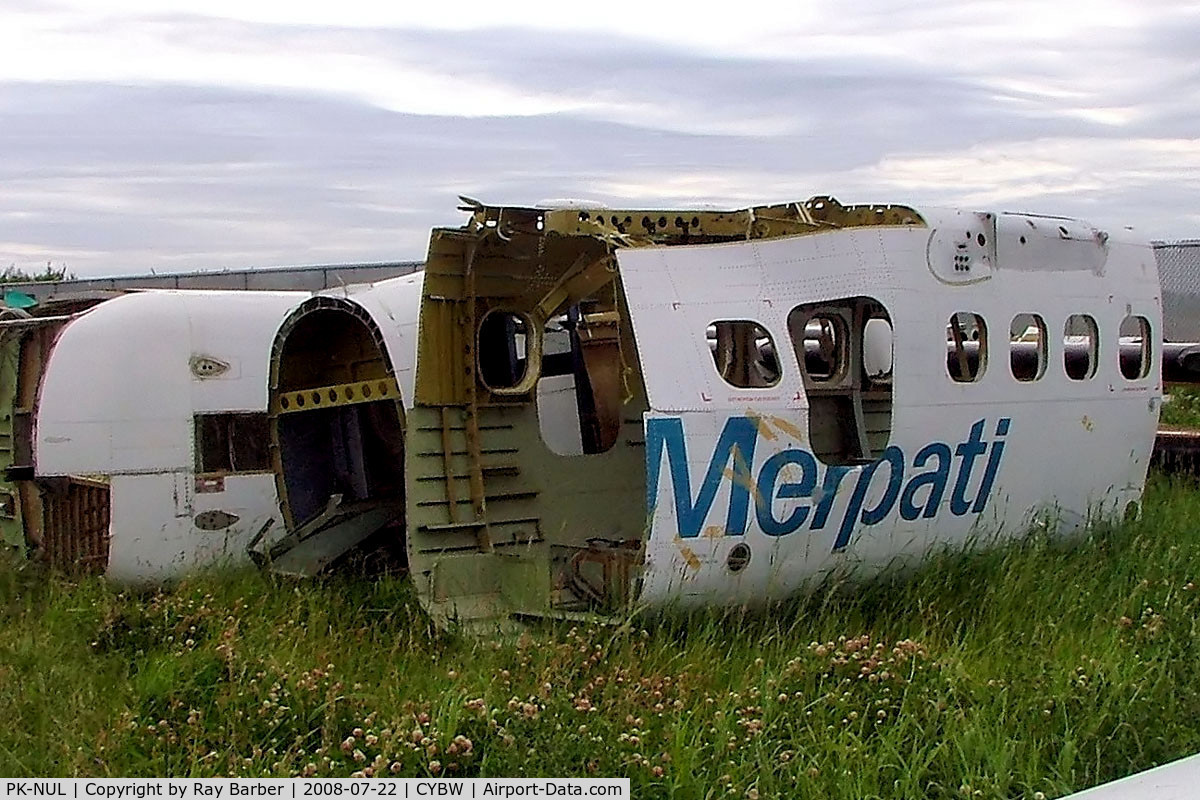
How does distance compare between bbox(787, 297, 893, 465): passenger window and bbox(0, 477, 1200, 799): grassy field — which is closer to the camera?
bbox(0, 477, 1200, 799): grassy field

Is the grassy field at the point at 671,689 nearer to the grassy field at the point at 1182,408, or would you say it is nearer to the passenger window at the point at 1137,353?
the passenger window at the point at 1137,353

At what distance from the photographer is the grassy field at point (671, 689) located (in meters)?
5.89

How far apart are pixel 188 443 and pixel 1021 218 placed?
242 inches

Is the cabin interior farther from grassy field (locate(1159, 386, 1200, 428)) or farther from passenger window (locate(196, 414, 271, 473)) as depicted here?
grassy field (locate(1159, 386, 1200, 428))

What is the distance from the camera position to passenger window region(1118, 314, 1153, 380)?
10328 millimetres

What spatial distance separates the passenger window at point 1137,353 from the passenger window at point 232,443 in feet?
21.2

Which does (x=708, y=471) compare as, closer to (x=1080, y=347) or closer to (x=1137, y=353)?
(x=1080, y=347)

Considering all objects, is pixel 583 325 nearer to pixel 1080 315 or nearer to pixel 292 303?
pixel 292 303

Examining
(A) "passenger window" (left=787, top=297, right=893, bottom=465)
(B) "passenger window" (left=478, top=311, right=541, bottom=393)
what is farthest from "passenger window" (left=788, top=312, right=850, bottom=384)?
(B) "passenger window" (left=478, top=311, right=541, bottom=393)

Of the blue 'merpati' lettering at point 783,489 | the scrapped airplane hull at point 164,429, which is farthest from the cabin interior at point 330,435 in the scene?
the blue 'merpati' lettering at point 783,489

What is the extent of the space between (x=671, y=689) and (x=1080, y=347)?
6.46m
